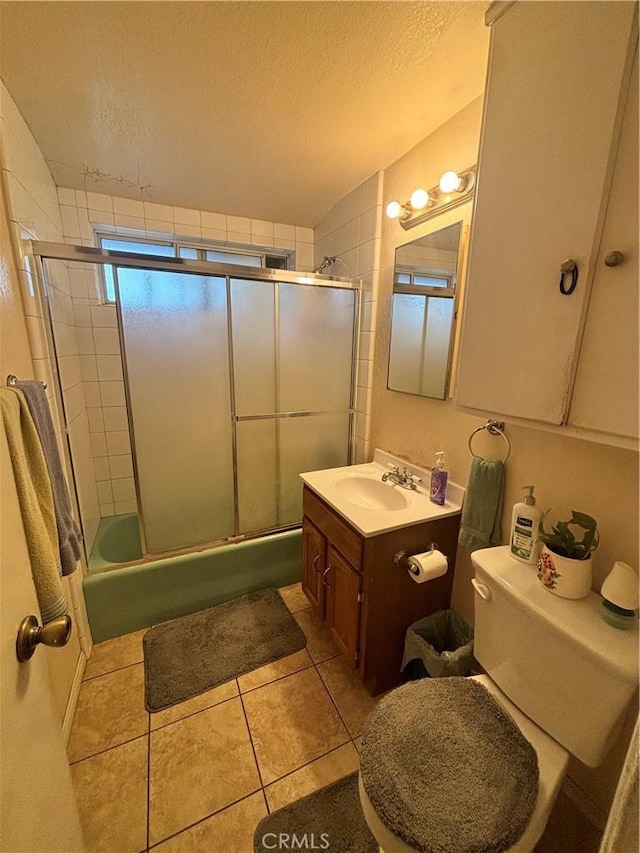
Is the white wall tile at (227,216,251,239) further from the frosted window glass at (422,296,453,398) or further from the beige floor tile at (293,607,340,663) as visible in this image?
the beige floor tile at (293,607,340,663)

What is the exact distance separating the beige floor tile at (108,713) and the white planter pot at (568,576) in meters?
1.56

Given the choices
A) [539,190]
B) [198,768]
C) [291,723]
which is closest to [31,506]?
[198,768]

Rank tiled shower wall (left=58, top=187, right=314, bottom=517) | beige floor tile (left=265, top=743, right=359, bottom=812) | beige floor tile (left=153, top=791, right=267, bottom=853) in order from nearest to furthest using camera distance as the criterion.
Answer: beige floor tile (left=153, top=791, right=267, bottom=853) → beige floor tile (left=265, top=743, right=359, bottom=812) → tiled shower wall (left=58, top=187, right=314, bottom=517)

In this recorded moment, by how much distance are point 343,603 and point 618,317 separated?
4.43 ft

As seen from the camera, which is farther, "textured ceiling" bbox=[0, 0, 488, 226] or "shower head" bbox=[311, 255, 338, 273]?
"shower head" bbox=[311, 255, 338, 273]

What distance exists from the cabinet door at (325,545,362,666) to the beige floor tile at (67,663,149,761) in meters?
0.82

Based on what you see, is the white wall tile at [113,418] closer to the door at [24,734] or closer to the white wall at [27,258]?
the white wall at [27,258]

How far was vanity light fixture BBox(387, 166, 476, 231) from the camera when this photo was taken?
1.28 meters

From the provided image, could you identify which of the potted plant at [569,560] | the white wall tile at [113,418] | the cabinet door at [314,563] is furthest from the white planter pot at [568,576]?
the white wall tile at [113,418]

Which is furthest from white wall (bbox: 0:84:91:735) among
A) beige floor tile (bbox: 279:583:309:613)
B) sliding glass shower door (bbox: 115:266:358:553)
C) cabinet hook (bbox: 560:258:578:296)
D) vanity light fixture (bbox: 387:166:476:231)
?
cabinet hook (bbox: 560:258:578:296)

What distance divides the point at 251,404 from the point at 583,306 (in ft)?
4.99

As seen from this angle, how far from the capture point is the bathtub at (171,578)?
1679mm

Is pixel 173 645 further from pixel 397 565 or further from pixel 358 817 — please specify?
pixel 397 565

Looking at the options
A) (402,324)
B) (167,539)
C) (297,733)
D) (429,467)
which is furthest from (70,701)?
(402,324)
